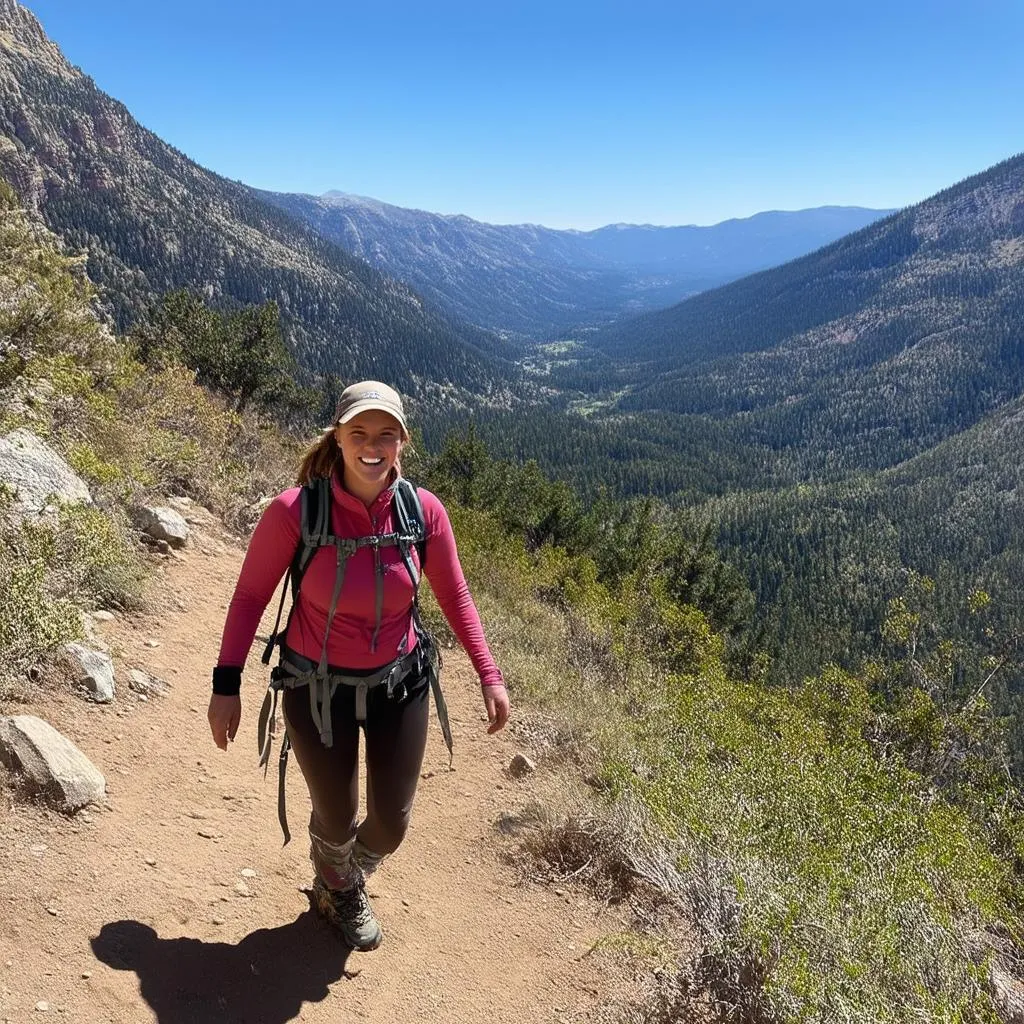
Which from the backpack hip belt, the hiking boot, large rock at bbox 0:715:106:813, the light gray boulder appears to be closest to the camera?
the backpack hip belt

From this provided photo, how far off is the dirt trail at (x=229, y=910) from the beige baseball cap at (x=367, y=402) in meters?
2.44

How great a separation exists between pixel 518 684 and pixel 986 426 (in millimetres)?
190461

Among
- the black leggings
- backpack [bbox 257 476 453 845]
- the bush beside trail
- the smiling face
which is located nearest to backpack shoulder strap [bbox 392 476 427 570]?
backpack [bbox 257 476 453 845]

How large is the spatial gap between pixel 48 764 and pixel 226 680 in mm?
1661

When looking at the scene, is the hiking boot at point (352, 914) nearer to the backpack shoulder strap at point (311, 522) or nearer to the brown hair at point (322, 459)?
the backpack shoulder strap at point (311, 522)

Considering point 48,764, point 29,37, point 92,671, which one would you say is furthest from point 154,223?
point 48,764

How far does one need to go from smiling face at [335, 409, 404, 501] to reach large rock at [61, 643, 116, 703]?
322cm

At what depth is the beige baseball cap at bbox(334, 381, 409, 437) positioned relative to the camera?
8.43 feet

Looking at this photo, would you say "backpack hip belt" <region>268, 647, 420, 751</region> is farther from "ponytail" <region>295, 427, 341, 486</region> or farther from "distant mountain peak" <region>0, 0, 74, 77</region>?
"distant mountain peak" <region>0, 0, 74, 77</region>

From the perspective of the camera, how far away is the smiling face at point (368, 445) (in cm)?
262

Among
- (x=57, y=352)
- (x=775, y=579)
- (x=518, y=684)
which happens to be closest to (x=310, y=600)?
(x=518, y=684)

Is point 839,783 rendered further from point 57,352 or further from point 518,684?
point 57,352

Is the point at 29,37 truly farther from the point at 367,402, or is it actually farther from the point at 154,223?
the point at 367,402

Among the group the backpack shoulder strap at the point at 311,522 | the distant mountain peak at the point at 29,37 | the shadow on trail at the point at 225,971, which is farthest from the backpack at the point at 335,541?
the distant mountain peak at the point at 29,37
